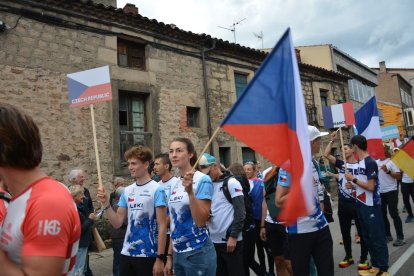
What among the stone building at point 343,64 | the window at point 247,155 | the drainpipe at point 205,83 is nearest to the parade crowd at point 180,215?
the drainpipe at point 205,83

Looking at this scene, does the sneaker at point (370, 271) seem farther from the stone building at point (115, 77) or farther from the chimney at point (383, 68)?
the chimney at point (383, 68)

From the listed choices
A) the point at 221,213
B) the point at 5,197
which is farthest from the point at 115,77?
the point at 5,197

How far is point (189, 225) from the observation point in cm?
317

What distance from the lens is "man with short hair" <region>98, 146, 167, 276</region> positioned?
3248mm

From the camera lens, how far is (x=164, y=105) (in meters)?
11.1

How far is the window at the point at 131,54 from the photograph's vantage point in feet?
34.9

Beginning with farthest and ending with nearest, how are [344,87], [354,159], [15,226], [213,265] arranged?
[344,87] < [354,159] < [213,265] < [15,226]

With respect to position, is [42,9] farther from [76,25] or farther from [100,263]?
[100,263]

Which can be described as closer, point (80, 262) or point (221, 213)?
point (221, 213)

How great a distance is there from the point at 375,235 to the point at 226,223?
2.19m

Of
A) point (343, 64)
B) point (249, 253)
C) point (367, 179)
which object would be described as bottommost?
point (249, 253)

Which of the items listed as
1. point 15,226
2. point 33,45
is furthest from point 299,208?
point 33,45

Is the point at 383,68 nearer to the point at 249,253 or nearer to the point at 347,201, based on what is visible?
the point at 347,201

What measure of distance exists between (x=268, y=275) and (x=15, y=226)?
4.58 m
